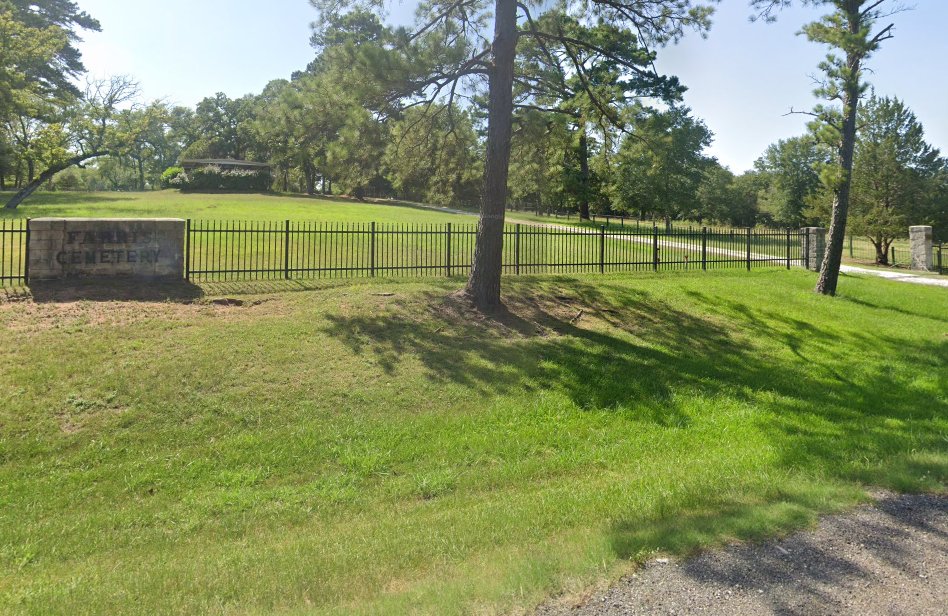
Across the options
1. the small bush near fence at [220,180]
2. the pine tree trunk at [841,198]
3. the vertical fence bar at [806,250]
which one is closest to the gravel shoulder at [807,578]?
the pine tree trunk at [841,198]

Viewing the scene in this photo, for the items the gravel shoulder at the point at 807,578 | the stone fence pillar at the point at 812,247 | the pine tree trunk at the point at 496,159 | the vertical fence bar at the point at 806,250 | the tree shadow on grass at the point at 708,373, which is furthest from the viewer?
the vertical fence bar at the point at 806,250

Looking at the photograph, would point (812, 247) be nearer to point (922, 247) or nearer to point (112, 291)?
point (922, 247)

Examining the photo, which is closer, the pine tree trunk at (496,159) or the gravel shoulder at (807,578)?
the gravel shoulder at (807,578)

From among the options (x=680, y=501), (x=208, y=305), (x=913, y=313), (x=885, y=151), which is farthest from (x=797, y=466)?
(x=885, y=151)

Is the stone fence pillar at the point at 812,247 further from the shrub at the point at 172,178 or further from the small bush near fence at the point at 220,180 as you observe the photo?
the shrub at the point at 172,178

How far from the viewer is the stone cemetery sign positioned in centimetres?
1033

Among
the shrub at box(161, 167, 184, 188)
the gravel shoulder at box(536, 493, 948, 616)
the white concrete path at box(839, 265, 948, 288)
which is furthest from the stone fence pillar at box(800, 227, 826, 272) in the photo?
the shrub at box(161, 167, 184, 188)

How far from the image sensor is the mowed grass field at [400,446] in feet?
14.0

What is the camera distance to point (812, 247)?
20906mm

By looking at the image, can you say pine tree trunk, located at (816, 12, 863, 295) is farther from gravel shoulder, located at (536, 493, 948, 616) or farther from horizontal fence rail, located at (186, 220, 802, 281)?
gravel shoulder, located at (536, 493, 948, 616)

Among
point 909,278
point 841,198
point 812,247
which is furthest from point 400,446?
point 909,278

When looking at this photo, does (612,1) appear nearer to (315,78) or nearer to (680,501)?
(315,78)

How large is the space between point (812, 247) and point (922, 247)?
8751mm

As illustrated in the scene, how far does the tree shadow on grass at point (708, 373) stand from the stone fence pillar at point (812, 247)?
8151 mm
